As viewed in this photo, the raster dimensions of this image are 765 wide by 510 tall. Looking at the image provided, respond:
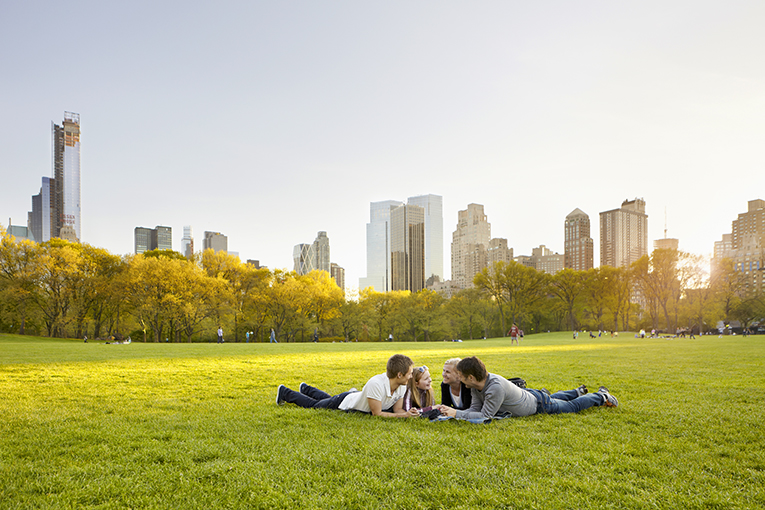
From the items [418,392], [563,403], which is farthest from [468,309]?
[418,392]

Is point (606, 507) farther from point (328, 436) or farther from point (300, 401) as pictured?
point (300, 401)

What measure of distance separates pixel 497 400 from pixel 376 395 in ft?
Result: 6.40

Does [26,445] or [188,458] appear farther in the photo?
[26,445]

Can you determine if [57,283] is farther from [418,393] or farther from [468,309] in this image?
[468,309]

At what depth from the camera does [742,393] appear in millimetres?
8969

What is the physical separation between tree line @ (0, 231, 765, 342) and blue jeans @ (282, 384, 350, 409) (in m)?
43.4

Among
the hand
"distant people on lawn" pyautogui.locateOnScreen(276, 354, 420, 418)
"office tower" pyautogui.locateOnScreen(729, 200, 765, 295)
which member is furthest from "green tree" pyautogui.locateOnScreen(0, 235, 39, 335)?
"office tower" pyautogui.locateOnScreen(729, 200, 765, 295)

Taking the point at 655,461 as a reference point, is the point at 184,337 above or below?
below

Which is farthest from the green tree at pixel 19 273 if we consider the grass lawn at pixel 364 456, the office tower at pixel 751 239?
the office tower at pixel 751 239

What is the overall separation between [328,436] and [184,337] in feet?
213

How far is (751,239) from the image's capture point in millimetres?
143750

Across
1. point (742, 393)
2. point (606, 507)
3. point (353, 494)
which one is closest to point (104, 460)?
point (353, 494)

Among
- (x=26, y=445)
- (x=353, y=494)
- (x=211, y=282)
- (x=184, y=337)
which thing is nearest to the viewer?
(x=353, y=494)

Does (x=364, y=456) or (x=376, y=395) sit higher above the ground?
(x=376, y=395)
